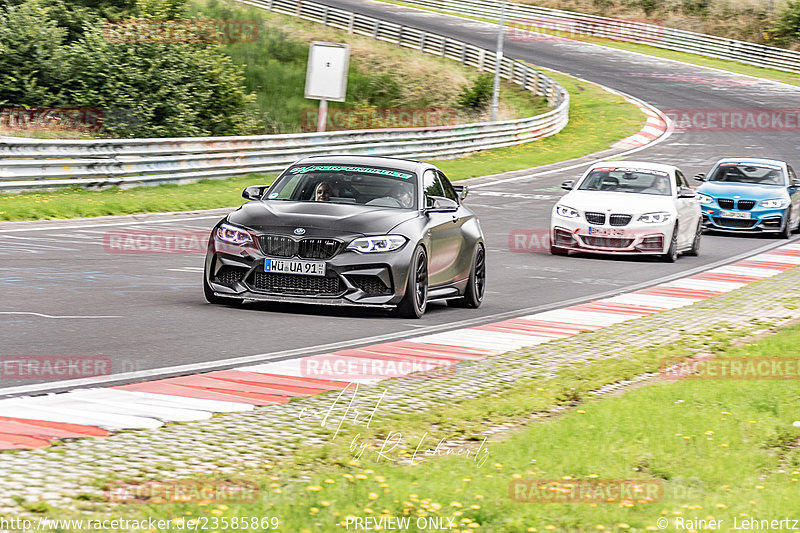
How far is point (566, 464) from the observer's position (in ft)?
19.8

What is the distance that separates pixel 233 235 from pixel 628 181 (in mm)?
10890

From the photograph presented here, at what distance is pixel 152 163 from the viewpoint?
988 inches

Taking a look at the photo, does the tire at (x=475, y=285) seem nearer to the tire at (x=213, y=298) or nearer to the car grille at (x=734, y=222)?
the tire at (x=213, y=298)

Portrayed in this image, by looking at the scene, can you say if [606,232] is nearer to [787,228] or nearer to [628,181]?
[628,181]

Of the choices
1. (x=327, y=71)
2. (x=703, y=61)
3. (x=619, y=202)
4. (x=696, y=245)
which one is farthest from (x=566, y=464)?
(x=703, y=61)

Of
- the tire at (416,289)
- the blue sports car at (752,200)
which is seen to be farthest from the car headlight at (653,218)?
the tire at (416,289)

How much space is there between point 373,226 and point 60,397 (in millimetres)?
4900

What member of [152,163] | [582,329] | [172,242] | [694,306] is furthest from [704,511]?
[152,163]

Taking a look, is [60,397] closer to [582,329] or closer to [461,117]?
[582,329]

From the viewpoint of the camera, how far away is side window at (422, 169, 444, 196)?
12.6 meters

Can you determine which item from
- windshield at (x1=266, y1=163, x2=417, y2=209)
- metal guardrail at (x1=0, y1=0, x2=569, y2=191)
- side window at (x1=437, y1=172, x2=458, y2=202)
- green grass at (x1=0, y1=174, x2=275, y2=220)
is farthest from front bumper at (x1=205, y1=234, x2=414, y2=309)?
metal guardrail at (x1=0, y1=0, x2=569, y2=191)

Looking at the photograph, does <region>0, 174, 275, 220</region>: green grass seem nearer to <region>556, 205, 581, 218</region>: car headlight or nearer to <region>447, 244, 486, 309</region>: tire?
<region>556, 205, 581, 218</region>: car headlight

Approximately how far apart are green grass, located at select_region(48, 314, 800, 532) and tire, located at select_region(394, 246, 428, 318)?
10.0 feet

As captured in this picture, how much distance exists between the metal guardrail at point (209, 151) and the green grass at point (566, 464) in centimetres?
1610
